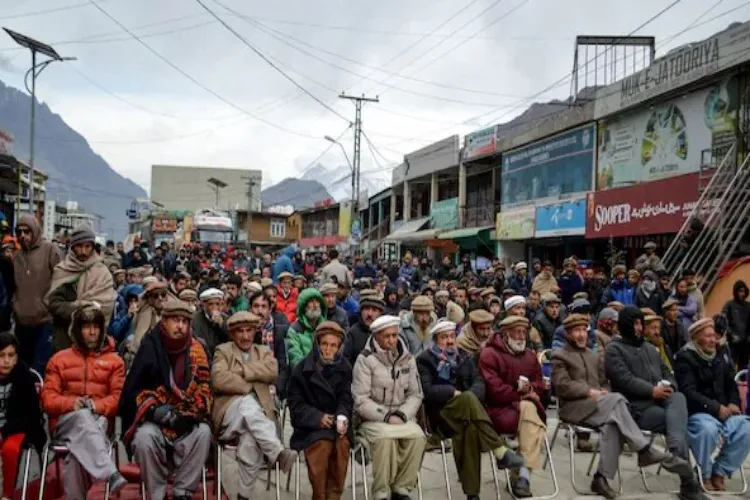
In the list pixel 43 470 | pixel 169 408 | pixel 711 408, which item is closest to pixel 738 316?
pixel 711 408

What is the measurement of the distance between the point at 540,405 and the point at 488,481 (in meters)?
0.93

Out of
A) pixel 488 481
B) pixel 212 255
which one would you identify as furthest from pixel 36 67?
pixel 488 481

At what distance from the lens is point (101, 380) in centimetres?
503

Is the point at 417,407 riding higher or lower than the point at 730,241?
lower

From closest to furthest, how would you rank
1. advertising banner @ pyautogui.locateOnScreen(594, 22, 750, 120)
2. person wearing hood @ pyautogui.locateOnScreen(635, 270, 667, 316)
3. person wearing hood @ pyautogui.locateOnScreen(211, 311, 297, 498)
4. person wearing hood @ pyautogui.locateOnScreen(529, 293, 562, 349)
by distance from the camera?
person wearing hood @ pyautogui.locateOnScreen(211, 311, 297, 498), person wearing hood @ pyautogui.locateOnScreen(529, 293, 562, 349), person wearing hood @ pyautogui.locateOnScreen(635, 270, 667, 316), advertising banner @ pyautogui.locateOnScreen(594, 22, 750, 120)

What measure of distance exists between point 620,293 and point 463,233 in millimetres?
15715

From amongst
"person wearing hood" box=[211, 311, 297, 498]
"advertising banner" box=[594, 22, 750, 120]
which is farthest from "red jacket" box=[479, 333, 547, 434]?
"advertising banner" box=[594, 22, 750, 120]

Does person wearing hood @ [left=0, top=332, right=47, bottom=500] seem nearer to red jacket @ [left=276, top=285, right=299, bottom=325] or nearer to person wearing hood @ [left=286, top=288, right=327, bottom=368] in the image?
person wearing hood @ [left=286, top=288, right=327, bottom=368]

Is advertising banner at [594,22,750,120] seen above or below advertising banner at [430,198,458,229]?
above

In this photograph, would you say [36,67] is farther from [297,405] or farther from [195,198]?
[195,198]

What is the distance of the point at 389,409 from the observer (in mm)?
5434

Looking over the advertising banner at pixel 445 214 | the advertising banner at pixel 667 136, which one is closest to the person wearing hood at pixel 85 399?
the advertising banner at pixel 667 136

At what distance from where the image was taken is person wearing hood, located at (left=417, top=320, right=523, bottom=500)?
17.5 ft

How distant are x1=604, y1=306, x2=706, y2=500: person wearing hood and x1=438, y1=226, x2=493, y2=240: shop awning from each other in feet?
64.0
